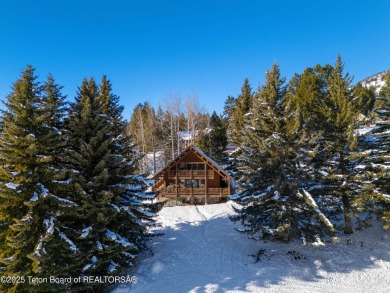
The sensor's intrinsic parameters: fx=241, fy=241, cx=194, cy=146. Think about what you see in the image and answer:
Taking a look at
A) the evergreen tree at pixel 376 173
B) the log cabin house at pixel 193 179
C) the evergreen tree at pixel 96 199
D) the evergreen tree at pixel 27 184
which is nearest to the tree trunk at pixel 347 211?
the evergreen tree at pixel 376 173

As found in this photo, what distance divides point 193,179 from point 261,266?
15357 mm

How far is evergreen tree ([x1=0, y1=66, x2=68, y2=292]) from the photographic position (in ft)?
35.6

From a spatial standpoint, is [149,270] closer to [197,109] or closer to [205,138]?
[205,138]

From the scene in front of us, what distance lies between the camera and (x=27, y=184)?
38.0 feet

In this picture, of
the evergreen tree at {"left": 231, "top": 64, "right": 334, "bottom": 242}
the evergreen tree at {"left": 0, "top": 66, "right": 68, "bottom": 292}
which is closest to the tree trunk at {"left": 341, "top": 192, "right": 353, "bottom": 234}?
the evergreen tree at {"left": 231, "top": 64, "right": 334, "bottom": 242}

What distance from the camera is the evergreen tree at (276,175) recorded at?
1480 centimetres

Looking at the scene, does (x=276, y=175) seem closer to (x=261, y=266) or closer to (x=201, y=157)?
(x=261, y=266)

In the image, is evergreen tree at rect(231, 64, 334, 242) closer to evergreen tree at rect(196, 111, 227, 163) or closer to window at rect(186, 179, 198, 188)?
window at rect(186, 179, 198, 188)

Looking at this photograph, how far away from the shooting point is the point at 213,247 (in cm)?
1772

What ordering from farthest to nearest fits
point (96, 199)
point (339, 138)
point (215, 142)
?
point (215, 142) < point (339, 138) < point (96, 199)

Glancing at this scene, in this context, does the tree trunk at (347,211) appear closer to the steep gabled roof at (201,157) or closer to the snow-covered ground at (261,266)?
the snow-covered ground at (261,266)

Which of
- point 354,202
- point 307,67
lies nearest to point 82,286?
point 354,202

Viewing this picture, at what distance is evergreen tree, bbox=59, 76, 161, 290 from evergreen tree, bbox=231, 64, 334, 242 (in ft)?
22.8

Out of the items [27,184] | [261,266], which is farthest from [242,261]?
[27,184]
